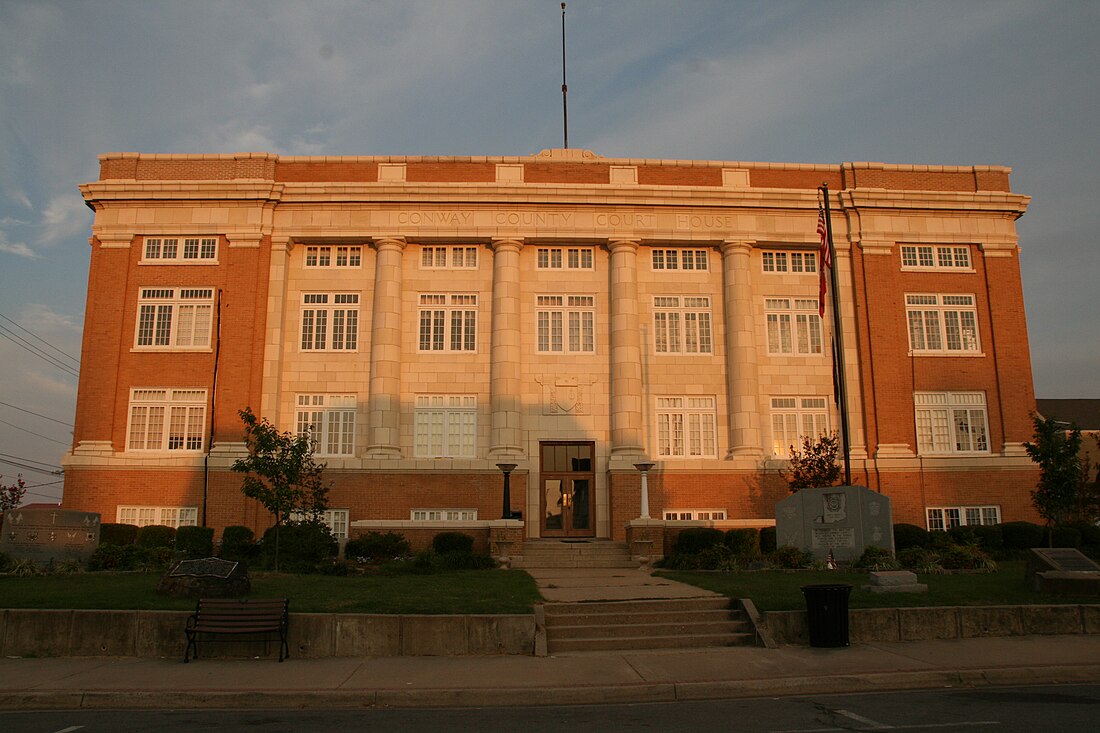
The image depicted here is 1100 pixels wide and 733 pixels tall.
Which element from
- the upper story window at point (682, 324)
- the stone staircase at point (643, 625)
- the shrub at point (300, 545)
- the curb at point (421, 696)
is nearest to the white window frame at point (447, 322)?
the upper story window at point (682, 324)

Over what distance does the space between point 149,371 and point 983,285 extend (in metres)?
32.3

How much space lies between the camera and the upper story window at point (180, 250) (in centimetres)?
3291

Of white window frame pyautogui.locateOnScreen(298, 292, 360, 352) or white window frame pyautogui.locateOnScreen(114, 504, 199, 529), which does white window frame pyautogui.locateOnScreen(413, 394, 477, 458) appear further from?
white window frame pyautogui.locateOnScreen(114, 504, 199, 529)

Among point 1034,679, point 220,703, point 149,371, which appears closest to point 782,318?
point 1034,679

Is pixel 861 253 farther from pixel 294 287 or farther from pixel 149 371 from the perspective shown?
pixel 149 371

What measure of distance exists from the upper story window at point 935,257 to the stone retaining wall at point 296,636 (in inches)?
1023

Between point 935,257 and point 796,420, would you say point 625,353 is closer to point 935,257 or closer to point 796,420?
point 796,420

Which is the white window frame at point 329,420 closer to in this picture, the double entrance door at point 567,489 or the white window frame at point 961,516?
the double entrance door at point 567,489

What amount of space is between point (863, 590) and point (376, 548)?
1454cm

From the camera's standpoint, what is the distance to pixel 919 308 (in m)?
33.7

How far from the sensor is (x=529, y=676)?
1302 centimetres

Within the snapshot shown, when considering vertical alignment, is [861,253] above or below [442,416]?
above

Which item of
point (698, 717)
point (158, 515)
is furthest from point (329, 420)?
point (698, 717)

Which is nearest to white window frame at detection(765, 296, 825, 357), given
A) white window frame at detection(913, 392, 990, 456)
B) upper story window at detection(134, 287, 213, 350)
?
white window frame at detection(913, 392, 990, 456)
